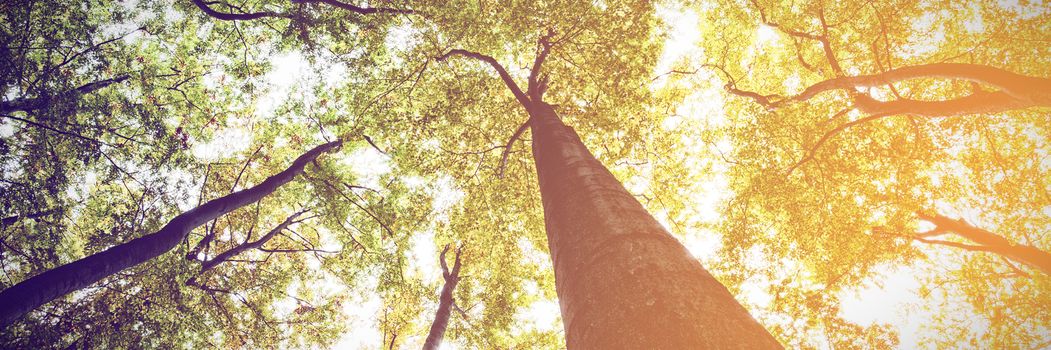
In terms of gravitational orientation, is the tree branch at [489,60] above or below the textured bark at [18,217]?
above

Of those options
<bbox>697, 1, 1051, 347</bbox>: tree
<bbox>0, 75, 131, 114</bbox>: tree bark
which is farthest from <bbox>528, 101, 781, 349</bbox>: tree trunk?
<bbox>0, 75, 131, 114</bbox>: tree bark

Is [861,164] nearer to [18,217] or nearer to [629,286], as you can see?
[629,286]

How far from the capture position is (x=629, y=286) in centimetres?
194

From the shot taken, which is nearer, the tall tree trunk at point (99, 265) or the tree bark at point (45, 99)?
the tall tree trunk at point (99, 265)

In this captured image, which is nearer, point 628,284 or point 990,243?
point 628,284

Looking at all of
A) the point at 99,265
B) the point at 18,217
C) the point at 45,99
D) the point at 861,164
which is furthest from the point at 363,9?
the point at 861,164

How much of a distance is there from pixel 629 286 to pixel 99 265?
8.48 meters

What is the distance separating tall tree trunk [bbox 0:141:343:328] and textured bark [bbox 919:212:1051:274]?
18.7 meters

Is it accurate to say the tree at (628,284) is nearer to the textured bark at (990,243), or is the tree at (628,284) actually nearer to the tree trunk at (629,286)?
the tree trunk at (629,286)

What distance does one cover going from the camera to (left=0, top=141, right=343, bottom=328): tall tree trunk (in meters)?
5.25

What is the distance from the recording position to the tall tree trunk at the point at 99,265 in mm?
5254

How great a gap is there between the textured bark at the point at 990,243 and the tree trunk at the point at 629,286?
13.0 meters

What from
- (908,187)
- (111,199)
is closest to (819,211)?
(908,187)

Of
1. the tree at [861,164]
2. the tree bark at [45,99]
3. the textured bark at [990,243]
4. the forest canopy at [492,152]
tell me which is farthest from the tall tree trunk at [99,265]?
the textured bark at [990,243]
